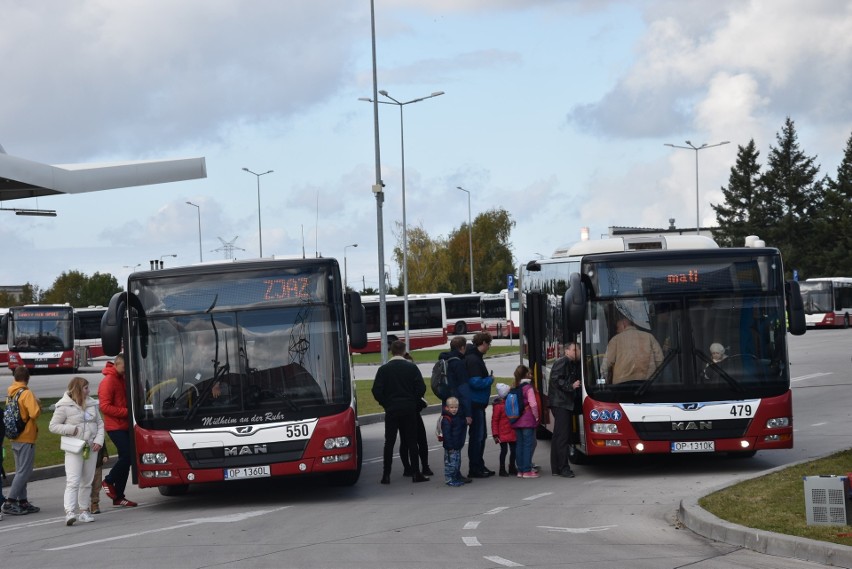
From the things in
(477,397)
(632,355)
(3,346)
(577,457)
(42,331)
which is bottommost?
(577,457)

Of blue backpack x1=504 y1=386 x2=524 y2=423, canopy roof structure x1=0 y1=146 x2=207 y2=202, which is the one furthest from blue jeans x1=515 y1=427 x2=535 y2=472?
canopy roof structure x1=0 y1=146 x2=207 y2=202

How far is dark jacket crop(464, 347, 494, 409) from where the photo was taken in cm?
1557

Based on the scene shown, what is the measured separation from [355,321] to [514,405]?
271 cm

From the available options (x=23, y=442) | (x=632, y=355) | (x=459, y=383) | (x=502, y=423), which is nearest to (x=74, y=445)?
(x=23, y=442)

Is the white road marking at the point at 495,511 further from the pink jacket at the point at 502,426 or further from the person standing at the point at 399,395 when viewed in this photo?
the pink jacket at the point at 502,426

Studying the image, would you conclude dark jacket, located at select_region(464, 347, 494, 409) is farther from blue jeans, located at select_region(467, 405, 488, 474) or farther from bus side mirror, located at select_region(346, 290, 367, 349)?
bus side mirror, located at select_region(346, 290, 367, 349)

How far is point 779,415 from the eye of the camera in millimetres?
14820

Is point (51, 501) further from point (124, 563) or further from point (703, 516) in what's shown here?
point (703, 516)

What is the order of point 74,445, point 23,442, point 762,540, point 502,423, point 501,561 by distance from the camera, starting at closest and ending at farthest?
point 501,561 → point 762,540 → point 74,445 → point 23,442 → point 502,423

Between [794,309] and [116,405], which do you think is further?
[794,309]

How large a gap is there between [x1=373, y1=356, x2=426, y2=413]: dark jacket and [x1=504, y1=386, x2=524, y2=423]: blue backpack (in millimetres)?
1137

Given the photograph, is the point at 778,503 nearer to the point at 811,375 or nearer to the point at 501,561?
the point at 501,561

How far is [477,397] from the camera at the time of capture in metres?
15.6

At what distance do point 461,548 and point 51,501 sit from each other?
23.7ft
